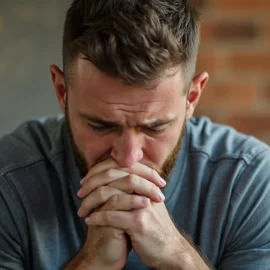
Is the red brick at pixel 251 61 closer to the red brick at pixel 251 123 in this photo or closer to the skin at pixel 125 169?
the red brick at pixel 251 123

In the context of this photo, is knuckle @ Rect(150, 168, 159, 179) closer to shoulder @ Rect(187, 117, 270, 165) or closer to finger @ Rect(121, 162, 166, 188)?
finger @ Rect(121, 162, 166, 188)

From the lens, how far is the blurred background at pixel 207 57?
7.71 ft

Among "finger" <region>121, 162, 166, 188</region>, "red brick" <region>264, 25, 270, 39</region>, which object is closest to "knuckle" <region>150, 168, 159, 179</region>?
"finger" <region>121, 162, 166, 188</region>

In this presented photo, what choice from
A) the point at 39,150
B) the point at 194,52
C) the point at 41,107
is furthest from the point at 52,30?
the point at 194,52

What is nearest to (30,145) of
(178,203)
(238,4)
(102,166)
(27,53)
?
(102,166)

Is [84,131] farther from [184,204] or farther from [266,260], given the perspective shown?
[266,260]

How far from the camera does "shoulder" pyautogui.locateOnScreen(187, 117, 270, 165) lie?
1.64 meters

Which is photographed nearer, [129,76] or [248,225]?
[129,76]

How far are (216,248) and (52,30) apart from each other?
1.14 m

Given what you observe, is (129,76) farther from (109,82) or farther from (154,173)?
(154,173)

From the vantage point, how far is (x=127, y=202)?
1.40 metres

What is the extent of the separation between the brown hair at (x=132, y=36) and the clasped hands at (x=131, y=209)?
212 mm

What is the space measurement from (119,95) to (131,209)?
25 centimetres

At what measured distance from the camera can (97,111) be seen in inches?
54.9
